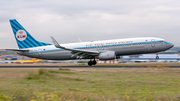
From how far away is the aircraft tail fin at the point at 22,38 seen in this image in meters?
34.2

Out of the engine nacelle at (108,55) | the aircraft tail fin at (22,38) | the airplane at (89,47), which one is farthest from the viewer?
the aircraft tail fin at (22,38)

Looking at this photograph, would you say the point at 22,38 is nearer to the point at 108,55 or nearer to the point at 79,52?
the point at 79,52

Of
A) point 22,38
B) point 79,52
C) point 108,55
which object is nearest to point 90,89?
point 108,55

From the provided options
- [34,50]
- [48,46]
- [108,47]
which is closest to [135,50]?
[108,47]

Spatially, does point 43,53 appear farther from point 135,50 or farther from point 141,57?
point 141,57

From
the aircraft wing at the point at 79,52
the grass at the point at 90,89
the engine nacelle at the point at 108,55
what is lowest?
the grass at the point at 90,89

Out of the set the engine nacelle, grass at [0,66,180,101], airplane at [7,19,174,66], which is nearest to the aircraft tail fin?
airplane at [7,19,174,66]

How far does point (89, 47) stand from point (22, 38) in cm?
1139

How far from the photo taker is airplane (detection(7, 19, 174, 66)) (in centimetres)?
2967

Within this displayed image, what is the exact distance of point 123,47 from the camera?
29.9 metres

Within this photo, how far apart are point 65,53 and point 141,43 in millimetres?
11482

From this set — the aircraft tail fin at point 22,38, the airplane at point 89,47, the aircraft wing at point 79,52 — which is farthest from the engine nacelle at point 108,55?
the aircraft tail fin at point 22,38

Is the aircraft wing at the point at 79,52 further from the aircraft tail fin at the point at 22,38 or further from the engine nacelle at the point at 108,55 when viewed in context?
the aircraft tail fin at the point at 22,38

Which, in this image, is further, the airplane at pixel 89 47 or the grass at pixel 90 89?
the airplane at pixel 89 47
